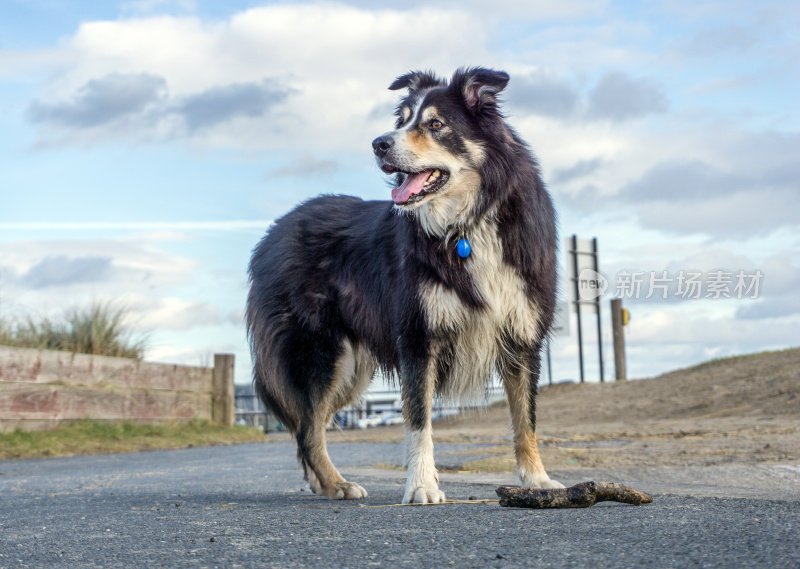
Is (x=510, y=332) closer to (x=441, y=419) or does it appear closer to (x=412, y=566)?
(x=412, y=566)

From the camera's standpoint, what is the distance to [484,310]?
447 cm

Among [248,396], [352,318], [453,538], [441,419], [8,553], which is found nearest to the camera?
[453,538]

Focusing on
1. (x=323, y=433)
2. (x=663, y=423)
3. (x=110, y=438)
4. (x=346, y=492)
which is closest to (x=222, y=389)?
(x=110, y=438)

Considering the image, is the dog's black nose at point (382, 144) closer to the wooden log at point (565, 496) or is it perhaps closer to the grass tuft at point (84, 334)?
the wooden log at point (565, 496)

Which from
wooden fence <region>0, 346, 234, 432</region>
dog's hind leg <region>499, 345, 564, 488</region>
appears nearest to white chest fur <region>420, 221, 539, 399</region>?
dog's hind leg <region>499, 345, 564, 488</region>

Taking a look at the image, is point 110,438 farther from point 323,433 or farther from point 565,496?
point 565,496

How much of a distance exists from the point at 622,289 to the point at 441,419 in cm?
669

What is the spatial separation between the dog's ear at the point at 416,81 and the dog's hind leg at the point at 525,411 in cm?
170

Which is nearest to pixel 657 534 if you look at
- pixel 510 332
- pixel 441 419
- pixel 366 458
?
pixel 510 332

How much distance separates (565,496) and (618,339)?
16891 mm

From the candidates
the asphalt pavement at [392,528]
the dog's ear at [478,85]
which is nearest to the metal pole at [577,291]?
the asphalt pavement at [392,528]

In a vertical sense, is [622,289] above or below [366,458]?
above

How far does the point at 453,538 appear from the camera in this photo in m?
3.03

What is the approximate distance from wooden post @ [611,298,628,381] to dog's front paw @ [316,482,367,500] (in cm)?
1615
